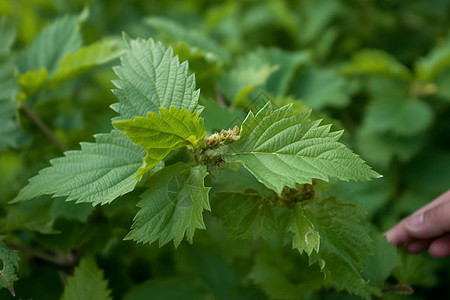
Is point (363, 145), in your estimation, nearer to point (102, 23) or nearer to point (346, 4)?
point (346, 4)

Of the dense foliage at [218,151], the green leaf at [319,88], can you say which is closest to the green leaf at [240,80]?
the dense foliage at [218,151]

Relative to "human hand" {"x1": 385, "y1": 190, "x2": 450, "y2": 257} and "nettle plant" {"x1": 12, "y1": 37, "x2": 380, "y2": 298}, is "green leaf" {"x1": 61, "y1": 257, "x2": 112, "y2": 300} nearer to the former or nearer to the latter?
"nettle plant" {"x1": 12, "y1": 37, "x2": 380, "y2": 298}

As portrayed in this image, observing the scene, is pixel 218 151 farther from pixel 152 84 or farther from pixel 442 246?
pixel 442 246

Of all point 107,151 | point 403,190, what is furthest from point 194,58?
point 403,190

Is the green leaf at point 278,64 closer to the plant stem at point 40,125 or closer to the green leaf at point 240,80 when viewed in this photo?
the green leaf at point 240,80

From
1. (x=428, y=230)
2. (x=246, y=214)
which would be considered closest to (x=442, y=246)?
(x=428, y=230)

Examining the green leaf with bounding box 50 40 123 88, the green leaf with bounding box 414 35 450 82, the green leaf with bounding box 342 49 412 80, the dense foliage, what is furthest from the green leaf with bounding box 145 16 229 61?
the green leaf with bounding box 414 35 450 82
